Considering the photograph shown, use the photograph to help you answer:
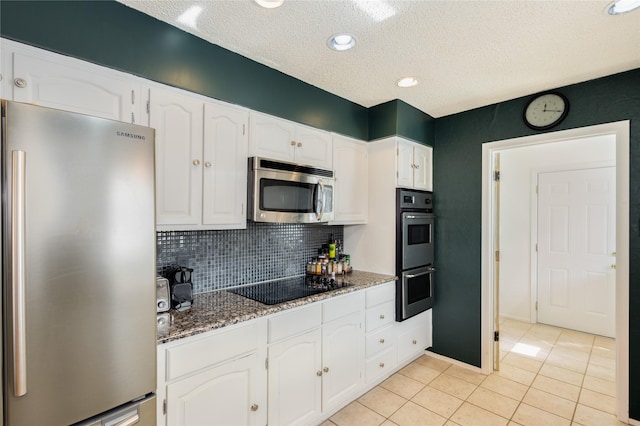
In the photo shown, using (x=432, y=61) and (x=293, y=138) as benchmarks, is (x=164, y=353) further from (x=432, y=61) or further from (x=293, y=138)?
(x=432, y=61)

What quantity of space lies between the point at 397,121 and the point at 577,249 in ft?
9.76

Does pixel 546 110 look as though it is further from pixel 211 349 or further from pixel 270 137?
pixel 211 349

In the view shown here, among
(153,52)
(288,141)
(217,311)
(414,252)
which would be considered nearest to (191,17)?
(153,52)

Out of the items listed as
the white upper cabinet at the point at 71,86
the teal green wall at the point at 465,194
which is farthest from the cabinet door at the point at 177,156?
the teal green wall at the point at 465,194

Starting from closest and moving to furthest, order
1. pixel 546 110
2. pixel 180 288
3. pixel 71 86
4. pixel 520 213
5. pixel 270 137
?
1. pixel 71 86
2. pixel 180 288
3. pixel 270 137
4. pixel 546 110
5. pixel 520 213

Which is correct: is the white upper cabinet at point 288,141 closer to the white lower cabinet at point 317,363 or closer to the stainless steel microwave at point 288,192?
the stainless steel microwave at point 288,192

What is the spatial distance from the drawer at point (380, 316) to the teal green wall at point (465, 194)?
0.75 metres

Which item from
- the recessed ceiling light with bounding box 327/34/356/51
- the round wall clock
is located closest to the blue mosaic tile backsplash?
the recessed ceiling light with bounding box 327/34/356/51

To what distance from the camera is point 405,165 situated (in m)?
2.93

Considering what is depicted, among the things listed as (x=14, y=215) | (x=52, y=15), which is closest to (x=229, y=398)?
(x=14, y=215)

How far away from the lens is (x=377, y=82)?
2467mm

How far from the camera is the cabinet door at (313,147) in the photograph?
2424 millimetres

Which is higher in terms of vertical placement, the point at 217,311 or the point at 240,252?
the point at 240,252

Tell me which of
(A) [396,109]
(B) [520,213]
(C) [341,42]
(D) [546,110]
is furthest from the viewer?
(B) [520,213]
